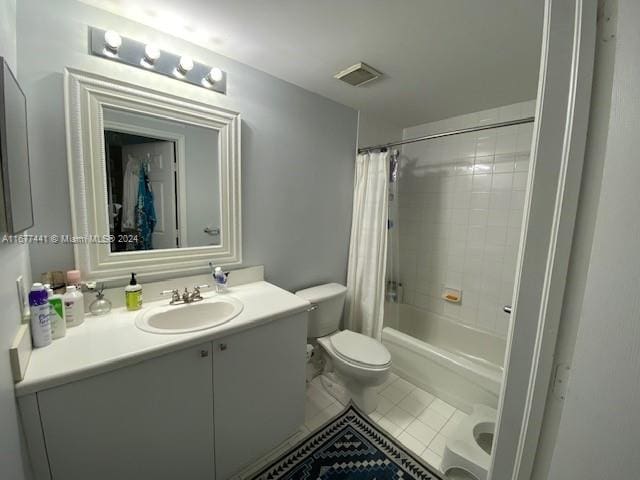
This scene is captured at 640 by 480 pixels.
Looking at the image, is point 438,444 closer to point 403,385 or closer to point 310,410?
point 403,385

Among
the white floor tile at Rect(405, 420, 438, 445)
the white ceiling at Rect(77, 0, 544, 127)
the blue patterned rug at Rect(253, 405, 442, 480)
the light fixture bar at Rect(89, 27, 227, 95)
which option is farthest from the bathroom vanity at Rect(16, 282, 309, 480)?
the white ceiling at Rect(77, 0, 544, 127)

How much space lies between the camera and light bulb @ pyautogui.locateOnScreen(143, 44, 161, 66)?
1211 millimetres

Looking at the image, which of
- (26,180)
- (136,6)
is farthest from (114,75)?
(26,180)

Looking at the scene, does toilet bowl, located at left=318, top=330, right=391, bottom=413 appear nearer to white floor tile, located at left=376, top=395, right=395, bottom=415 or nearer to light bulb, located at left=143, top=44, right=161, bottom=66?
white floor tile, located at left=376, top=395, right=395, bottom=415

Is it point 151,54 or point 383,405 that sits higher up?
point 151,54

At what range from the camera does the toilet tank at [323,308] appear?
1.84 metres

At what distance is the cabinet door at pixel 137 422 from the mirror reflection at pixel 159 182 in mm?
634

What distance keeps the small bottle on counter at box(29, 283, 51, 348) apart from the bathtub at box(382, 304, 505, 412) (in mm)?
1947

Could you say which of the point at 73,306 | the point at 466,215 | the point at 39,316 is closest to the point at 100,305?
the point at 73,306

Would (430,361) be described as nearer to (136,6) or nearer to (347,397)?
(347,397)

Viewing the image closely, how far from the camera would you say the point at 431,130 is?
96.6 inches

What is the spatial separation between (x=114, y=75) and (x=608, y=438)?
185cm

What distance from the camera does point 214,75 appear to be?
141 cm

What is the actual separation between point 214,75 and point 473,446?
91.1 inches
